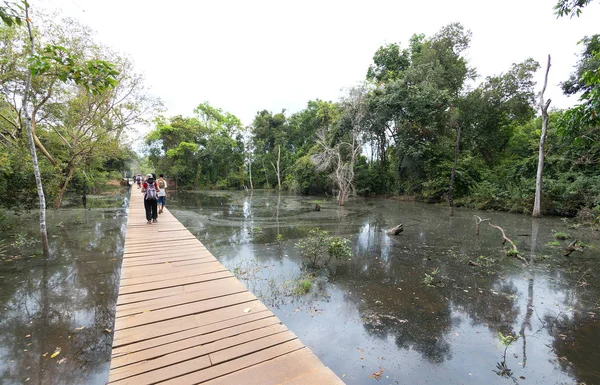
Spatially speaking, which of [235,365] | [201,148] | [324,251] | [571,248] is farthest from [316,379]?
[201,148]

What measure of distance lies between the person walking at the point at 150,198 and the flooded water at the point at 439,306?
1882 millimetres

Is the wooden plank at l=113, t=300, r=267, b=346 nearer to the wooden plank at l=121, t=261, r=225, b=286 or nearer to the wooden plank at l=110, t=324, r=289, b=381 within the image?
the wooden plank at l=110, t=324, r=289, b=381

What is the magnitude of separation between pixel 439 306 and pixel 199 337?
3.94 metres

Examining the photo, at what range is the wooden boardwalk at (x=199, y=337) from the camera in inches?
76.2

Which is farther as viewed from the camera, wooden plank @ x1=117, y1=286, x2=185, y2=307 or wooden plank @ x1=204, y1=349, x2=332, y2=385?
wooden plank @ x1=117, y1=286, x2=185, y2=307

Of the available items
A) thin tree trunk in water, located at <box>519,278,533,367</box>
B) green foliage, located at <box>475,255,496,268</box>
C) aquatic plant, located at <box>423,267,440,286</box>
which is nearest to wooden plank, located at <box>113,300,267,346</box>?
thin tree trunk in water, located at <box>519,278,533,367</box>

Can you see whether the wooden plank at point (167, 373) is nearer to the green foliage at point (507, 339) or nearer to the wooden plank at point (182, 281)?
the wooden plank at point (182, 281)

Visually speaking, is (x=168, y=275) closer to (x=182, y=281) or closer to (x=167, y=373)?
(x=182, y=281)

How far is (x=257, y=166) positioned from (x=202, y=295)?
38407 mm

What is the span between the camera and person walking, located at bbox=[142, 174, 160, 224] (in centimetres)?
738

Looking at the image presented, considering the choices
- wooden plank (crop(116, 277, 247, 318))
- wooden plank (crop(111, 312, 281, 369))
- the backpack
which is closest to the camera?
wooden plank (crop(111, 312, 281, 369))

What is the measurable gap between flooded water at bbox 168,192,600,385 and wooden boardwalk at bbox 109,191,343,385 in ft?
4.20

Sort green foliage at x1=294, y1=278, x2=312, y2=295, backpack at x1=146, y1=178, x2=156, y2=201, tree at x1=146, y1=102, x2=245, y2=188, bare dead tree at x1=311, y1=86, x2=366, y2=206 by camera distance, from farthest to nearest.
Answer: tree at x1=146, y1=102, x2=245, y2=188, bare dead tree at x1=311, y1=86, x2=366, y2=206, backpack at x1=146, y1=178, x2=156, y2=201, green foliage at x1=294, y1=278, x2=312, y2=295

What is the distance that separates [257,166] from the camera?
4100 cm
